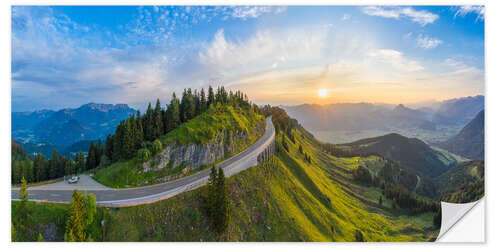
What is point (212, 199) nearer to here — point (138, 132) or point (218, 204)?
point (218, 204)

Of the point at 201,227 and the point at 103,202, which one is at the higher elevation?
the point at 103,202

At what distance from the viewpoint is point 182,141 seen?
1991 centimetres

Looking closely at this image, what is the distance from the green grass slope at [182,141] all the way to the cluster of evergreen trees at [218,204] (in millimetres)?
6052

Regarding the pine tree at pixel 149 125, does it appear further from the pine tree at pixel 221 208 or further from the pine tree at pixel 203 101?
the pine tree at pixel 221 208

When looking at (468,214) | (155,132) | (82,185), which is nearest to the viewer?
Answer: (468,214)

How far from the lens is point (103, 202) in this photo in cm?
1320

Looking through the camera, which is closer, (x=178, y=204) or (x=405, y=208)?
(x=178, y=204)

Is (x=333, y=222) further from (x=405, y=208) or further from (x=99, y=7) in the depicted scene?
(x=405, y=208)

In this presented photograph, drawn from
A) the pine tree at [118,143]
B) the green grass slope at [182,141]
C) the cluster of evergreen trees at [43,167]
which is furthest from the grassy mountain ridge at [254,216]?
the pine tree at [118,143]

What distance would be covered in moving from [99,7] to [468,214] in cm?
2718

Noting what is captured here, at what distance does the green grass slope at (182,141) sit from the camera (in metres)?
16.5
